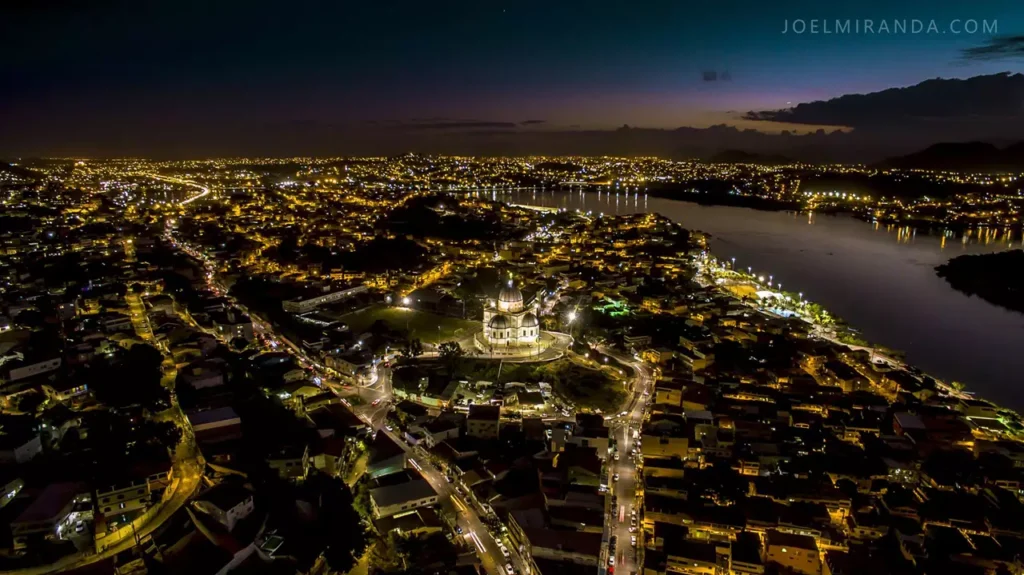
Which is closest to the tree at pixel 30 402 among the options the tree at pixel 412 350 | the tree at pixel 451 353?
the tree at pixel 412 350

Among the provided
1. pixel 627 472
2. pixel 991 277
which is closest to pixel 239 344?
pixel 627 472

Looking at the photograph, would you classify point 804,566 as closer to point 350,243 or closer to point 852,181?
point 350,243

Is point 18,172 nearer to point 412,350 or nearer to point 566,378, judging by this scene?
point 412,350

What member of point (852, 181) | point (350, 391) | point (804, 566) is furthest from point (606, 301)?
point (852, 181)

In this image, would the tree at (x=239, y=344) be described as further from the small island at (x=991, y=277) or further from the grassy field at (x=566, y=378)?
the small island at (x=991, y=277)

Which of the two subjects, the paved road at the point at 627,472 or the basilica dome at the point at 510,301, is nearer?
the paved road at the point at 627,472
